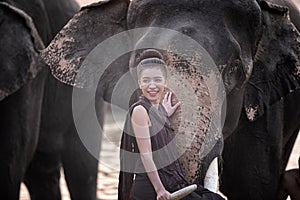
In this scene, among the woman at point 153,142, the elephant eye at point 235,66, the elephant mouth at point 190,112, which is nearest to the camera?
the woman at point 153,142

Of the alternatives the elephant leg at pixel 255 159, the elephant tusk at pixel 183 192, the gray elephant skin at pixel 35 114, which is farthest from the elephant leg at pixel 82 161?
the elephant tusk at pixel 183 192

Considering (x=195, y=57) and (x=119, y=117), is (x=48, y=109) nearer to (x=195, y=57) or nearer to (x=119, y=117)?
(x=195, y=57)

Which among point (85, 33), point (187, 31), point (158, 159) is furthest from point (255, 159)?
point (158, 159)

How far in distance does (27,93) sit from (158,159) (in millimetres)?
1864

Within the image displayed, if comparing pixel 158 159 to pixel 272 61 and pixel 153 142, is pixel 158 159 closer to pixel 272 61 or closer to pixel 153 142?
pixel 153 142

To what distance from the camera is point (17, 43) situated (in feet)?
19.2

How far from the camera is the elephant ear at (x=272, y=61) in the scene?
208 inches

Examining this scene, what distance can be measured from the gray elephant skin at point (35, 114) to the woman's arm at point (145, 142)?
4.95 feet

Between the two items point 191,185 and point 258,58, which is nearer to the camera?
point 191,185

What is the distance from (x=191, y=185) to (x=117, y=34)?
1.14 m

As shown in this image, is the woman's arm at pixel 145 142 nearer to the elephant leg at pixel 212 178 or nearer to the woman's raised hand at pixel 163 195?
the woman's raised hand at pixel 163 195

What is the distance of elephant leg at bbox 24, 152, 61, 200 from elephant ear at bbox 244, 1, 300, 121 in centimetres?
190

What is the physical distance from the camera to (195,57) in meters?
4.71

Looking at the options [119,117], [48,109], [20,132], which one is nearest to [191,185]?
[20,132]
